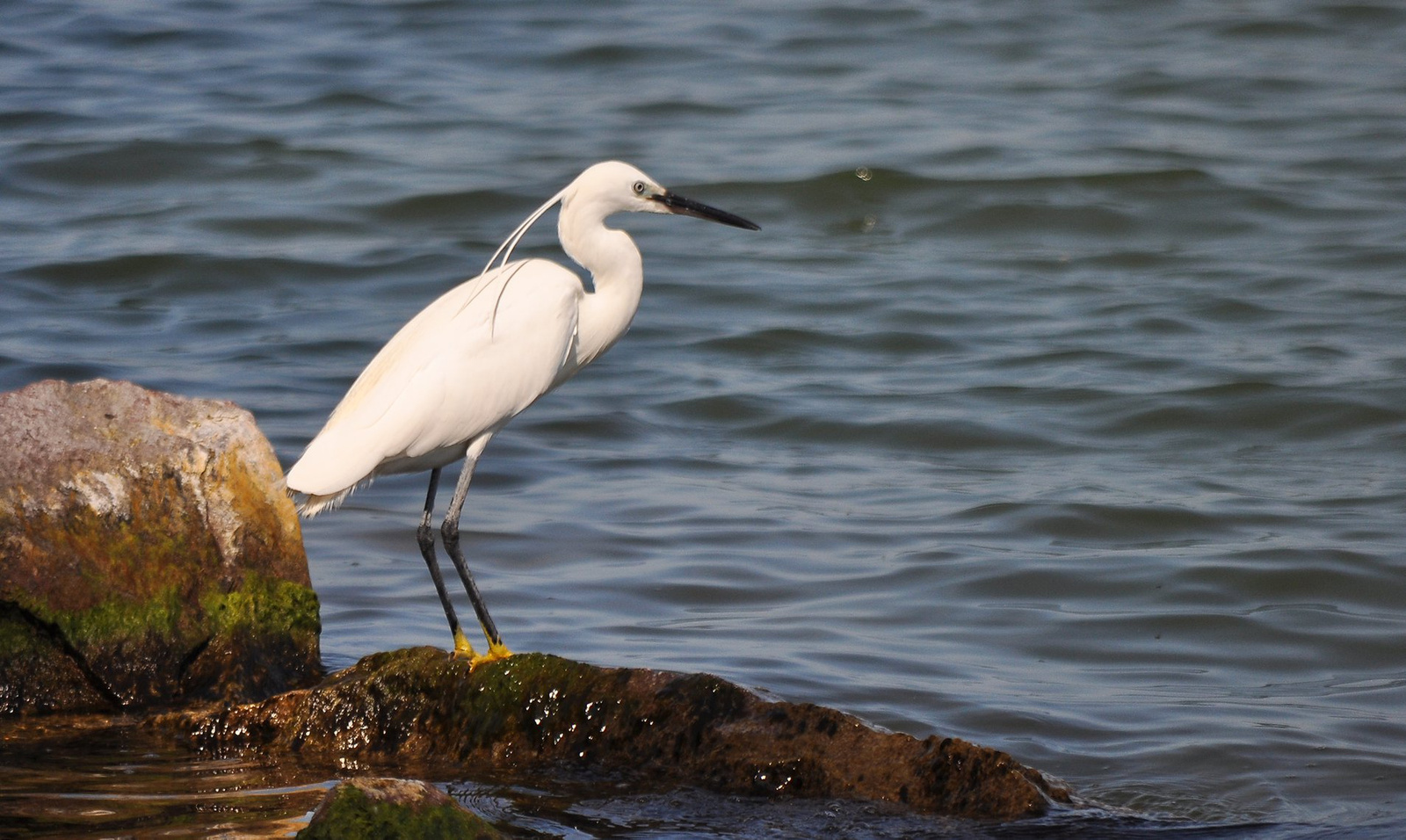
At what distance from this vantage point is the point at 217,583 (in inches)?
188

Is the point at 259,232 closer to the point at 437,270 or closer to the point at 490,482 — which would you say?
the point at 437,270

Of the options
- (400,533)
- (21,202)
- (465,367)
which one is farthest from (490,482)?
(21,202)

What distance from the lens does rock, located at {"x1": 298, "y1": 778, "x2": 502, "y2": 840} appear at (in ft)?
10.8

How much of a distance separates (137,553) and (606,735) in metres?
1.42

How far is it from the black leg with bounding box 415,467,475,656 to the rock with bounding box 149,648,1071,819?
1.15ft

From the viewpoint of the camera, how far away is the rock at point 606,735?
158 inches

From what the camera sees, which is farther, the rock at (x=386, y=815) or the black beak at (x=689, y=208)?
the black beak at (x=689, y=208)

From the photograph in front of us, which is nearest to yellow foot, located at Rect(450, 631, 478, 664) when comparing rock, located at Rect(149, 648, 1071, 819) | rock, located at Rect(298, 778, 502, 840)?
rock, located at Rect(149, 648, 1071, 819)

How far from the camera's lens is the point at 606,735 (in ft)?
14.1

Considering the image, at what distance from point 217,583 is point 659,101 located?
11.6m

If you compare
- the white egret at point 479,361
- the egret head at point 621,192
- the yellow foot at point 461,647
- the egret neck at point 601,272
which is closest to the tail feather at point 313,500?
the white egret at point 479,361

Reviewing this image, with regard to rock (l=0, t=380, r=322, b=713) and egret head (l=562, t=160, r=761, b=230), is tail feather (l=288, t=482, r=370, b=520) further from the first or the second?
egret head (l=562, t=160, r=761, b=230)

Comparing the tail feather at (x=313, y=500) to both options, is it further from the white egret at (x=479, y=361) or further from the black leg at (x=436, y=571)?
the black leg at (x=436, y=571)

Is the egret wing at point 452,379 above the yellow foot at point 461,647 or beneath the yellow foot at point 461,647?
above
